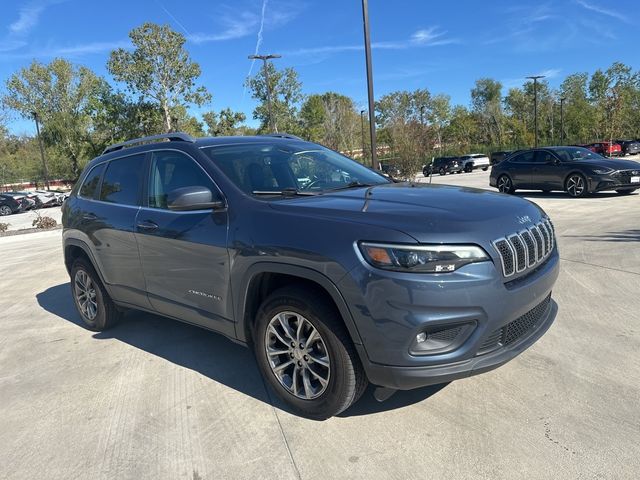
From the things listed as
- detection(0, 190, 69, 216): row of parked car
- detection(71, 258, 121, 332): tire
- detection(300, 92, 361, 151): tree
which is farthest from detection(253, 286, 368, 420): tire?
detection(300, 92, 361, 151): tree

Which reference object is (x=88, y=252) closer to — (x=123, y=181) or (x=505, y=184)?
(x=123, y=181)

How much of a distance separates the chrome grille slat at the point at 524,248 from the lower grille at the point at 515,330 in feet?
0.95

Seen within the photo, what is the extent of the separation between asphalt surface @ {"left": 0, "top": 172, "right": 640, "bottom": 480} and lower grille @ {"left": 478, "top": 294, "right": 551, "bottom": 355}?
49 cm

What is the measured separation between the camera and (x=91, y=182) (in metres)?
4.97

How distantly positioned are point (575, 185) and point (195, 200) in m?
12.9

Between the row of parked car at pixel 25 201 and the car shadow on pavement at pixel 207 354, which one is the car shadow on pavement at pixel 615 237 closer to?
the car shadow on pavement at pixel 207 354

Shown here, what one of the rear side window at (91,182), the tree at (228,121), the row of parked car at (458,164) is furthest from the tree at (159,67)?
the rear side window at (91,182)

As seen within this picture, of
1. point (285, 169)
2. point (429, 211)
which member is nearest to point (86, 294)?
point (285, 169)

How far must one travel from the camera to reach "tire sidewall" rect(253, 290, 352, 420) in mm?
2766

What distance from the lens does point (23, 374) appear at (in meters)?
4.16

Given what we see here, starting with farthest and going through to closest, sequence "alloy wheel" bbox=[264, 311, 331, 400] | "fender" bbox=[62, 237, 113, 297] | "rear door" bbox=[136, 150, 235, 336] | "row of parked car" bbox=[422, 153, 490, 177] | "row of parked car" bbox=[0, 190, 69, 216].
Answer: "row of parked car" bbox=[422, 153, 490, 177] → "row of parked car" bbox=[0, 190, 69, 216] → "fender" bbox=[62, 237, 113, 297] → "rear door" bbox=[136, 150, 235, 336] → "alloy wheel" bbox=[264, 311, 331, 400]

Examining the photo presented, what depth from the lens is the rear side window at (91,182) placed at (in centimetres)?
486

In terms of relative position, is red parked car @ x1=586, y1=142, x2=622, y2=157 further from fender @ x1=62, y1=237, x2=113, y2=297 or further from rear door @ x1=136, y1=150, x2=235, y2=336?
rear door @ x1=136, y1=150, x2=235, y2=336

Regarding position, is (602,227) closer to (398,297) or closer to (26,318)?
(398,297)
